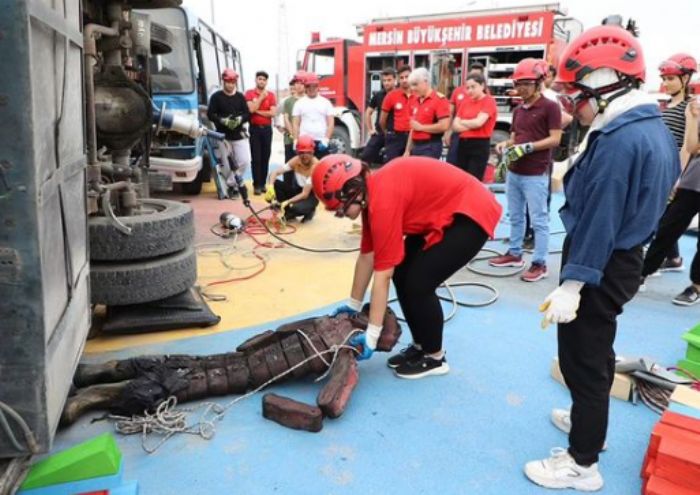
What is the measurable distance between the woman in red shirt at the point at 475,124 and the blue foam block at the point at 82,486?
511 cm

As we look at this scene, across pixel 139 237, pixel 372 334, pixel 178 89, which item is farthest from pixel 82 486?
pixel 178 89

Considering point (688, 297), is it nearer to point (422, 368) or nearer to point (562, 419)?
point (562, 419)

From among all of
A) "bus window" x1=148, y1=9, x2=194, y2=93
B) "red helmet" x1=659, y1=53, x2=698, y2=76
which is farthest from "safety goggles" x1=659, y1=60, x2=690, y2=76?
"bus window" x1=148, y1=9, x2=194, y2=93

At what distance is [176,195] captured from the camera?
8.62 metres

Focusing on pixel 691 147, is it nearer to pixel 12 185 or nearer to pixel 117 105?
pixel 117 105

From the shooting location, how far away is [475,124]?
6.03 m

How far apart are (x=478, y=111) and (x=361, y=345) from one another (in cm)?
404

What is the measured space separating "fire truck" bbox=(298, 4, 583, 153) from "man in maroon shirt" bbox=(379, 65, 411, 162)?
4602 millimetres

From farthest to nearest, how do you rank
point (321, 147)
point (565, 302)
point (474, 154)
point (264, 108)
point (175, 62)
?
point (264, 108) < point (175, 62) < point (321, 147) < point (474, 154) < point (565, 302)

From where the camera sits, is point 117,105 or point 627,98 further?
point 117,105

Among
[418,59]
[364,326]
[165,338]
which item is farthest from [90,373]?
[418,59]

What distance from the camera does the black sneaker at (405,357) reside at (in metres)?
3.11

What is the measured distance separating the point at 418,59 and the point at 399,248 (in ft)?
35.7

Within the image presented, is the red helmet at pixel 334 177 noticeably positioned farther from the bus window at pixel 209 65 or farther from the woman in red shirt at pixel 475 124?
the bus window at pixel 209 65
